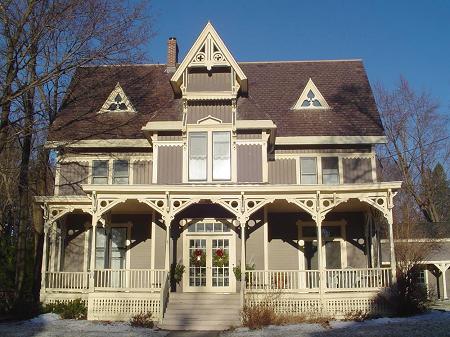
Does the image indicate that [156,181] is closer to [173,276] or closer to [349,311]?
[173,276]

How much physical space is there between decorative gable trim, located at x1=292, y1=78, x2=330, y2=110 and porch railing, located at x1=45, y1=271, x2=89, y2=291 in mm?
10726

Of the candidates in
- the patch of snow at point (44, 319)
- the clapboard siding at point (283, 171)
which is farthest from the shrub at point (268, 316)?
the patch of snow at point (44, 319)

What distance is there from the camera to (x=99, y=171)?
21.0 m

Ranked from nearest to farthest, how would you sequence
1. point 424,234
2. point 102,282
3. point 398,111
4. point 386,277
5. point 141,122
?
point 386,277 < point 102,282 < point 141,122 < point 424,234 < point 398,111

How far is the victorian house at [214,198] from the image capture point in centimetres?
1734

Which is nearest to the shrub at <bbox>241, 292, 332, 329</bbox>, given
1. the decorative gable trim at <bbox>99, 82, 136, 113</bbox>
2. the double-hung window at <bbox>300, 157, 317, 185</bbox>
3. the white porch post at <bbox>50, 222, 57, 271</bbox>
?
the double-hung window at <bbox>300, 157, 317, 185</bbox>

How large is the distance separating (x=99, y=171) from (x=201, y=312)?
24.8 feet

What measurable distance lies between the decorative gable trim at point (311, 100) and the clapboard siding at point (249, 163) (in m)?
3.58

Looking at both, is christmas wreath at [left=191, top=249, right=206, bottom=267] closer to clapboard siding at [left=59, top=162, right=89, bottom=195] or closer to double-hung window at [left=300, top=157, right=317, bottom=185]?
double-hung window at [left=300, top=157, right=317, bottom=185]

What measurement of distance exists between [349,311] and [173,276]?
20.4 ft

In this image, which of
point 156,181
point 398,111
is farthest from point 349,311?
point 398,111

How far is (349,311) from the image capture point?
657 inches

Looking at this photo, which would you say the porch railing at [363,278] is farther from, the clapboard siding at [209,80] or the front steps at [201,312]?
the clapboard siding at [209,80]

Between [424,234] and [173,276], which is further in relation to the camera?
[424,234]
